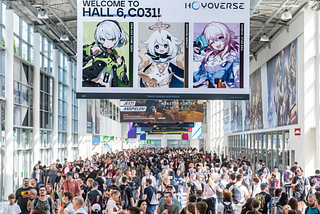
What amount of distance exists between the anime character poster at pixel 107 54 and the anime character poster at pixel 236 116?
27.8m

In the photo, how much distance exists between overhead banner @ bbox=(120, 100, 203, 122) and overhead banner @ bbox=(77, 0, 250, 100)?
20861mm

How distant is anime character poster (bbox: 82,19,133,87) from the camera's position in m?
16.4

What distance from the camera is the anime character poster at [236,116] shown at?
43.6 metres

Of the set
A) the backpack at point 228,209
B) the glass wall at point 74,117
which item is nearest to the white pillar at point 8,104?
the backpack at point 228,209

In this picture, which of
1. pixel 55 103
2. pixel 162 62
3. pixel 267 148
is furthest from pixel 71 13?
pixel 267 148

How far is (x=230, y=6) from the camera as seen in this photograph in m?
16.0

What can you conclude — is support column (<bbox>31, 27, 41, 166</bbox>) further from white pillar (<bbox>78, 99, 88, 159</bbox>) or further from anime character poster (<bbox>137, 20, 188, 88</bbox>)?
white pillar (<bbox>78, 99, 88, 159</bbox>)

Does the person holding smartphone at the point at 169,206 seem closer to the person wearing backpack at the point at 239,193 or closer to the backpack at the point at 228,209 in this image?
the backpack at the point at 228,209

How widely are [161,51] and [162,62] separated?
1.32 ft

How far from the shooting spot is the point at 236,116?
4581cm

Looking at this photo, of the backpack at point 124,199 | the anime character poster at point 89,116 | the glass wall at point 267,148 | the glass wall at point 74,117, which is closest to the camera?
the backpack at point 124,199

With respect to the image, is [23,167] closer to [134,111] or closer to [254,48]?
[134,111]

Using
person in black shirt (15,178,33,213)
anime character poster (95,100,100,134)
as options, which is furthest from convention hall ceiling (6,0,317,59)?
anime character poster (95,100,100,134)

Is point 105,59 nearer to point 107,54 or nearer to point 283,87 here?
point 107,54
